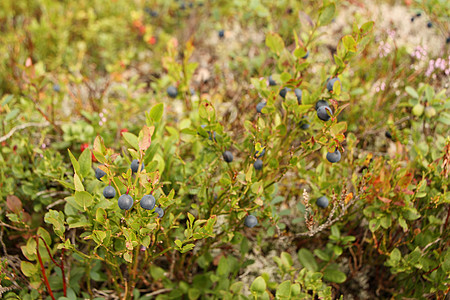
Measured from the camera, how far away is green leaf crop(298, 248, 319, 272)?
147 centimetres

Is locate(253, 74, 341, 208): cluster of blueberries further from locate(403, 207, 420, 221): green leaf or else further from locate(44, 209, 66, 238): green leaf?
locate(44, 209, 66, 238): green leaf

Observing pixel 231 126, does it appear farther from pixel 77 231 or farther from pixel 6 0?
pixel 6 0

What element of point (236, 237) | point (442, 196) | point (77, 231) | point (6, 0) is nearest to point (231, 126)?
point (236, 237)

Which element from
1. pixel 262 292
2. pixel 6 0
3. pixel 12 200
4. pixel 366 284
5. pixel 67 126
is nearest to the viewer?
pixel 262 292

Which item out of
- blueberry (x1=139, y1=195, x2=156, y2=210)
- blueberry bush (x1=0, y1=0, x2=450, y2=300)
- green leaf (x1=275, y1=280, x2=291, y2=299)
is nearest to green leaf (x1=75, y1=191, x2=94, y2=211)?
blueberry bush (x1=0, y1=0, x2=450, y2=300)

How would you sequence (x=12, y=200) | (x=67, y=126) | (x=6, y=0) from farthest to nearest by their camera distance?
(x=6, y=0), (x=67, y=126), (x=12, y=200)

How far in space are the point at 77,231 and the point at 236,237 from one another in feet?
2.40

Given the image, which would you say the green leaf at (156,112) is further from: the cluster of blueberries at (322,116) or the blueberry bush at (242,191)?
the cluster of blueberries at (322,116)

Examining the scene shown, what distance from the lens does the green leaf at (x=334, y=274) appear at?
1414 millimetres

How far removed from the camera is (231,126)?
6.32ft

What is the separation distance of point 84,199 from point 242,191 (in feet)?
1.68

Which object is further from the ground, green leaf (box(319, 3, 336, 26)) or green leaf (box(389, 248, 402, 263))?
green leaf (box(319, 3, 336, 26))

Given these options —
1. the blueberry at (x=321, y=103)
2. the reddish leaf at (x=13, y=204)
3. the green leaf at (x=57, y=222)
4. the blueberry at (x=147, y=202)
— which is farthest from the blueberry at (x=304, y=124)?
the reddish leaf at (x=13, y=204)

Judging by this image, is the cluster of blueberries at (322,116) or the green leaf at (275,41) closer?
the cluster of blueberries at (322,116)
